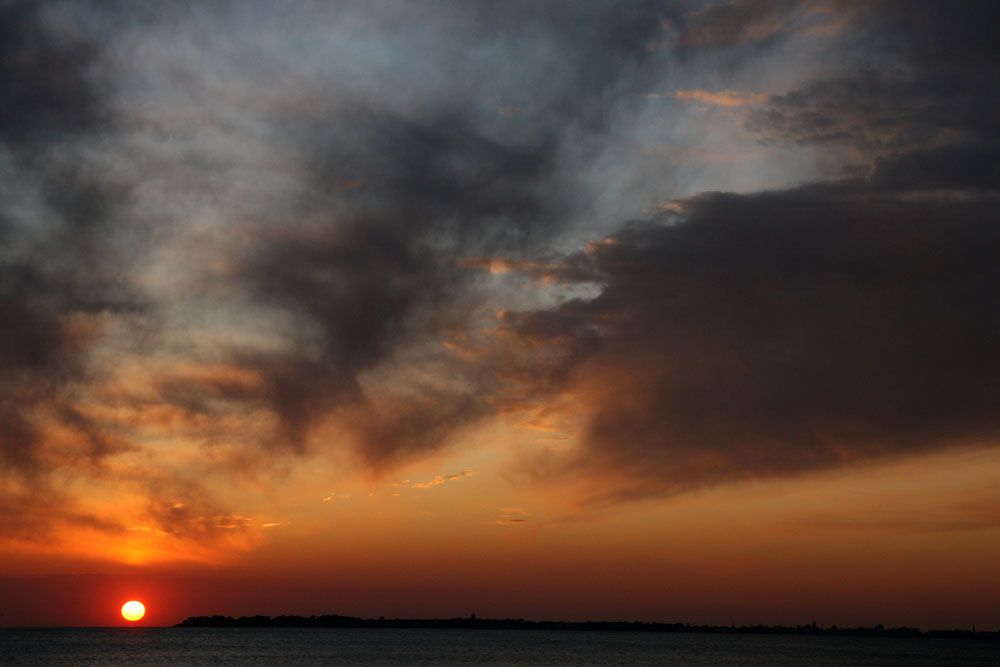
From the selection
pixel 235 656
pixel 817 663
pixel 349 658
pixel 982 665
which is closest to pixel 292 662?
pixel 349 658

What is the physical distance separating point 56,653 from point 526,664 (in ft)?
320

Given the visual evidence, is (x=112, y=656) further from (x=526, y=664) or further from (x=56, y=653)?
(x=526, y=664)

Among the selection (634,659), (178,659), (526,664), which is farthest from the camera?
(634,659)

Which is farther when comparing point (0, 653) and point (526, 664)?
point (0, 653)

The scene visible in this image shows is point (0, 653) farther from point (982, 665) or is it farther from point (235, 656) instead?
point (982, 665)

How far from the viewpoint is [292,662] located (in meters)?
163

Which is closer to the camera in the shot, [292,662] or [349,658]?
[292,662]

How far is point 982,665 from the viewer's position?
622 feet

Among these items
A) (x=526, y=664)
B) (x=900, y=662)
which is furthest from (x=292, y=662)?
(x=900, y=662)

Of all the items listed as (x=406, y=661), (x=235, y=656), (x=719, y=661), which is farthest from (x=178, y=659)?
(x=719, y=661)

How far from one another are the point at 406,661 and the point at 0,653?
87.8 m

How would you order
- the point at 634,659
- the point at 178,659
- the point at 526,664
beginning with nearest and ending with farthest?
the point at 526,664
the point at 178,659
the point at 634,659

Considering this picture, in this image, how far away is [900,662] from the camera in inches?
7623

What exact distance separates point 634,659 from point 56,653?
113389mm
